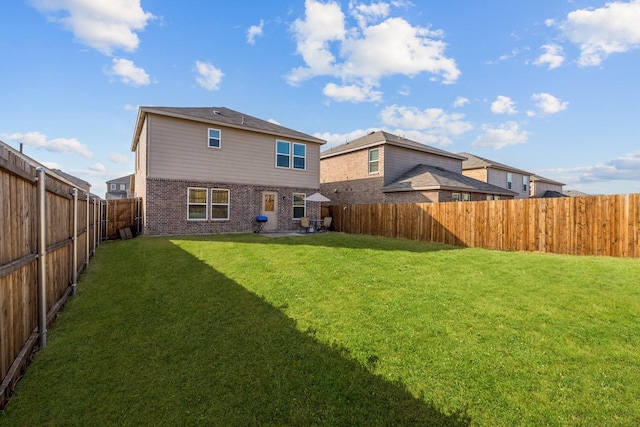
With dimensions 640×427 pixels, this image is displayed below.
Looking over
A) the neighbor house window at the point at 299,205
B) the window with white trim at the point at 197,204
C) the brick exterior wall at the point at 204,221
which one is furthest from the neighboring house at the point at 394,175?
the window with white trim at the point at 197,204

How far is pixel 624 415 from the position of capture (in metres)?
2.64

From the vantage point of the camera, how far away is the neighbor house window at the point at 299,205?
59.2 ft

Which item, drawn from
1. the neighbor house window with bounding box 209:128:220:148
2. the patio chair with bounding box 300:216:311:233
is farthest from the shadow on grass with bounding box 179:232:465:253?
the neighbor house window with bounding box 209:128:220:148

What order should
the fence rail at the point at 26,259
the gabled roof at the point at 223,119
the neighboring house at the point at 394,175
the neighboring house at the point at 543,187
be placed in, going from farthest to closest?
the neighboring house at the point at 543,187 < the neighboring house at the point at 394,175 < the gabled roof at the point at 223,119 < the fence rail at the point at 26,259

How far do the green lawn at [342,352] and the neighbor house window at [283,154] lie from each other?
37.3 ft

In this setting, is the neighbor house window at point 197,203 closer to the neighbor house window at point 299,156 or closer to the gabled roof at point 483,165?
the neighbor house window at point 299,156

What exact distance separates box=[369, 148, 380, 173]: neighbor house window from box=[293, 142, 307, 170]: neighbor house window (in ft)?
18.0

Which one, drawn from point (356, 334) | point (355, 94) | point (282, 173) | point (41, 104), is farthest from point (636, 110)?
point (41, 104)

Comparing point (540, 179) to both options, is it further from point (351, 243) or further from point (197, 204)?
point (197, 204)

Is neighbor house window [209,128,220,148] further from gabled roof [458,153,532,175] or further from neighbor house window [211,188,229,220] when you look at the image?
gabled roof [458,153,532,175]

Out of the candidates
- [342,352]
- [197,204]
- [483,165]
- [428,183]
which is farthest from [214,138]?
[483,165]

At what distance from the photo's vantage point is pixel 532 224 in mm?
10828

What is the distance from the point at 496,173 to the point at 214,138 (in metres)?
26.3

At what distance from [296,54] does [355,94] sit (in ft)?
17.7
